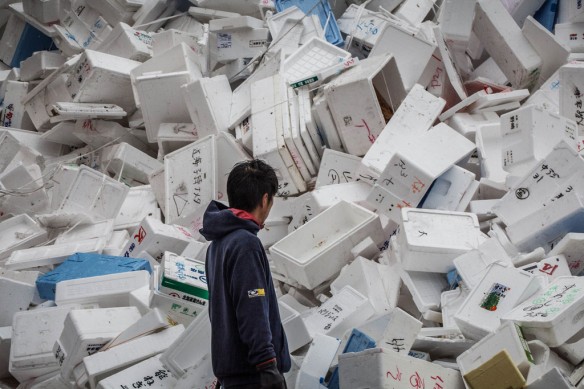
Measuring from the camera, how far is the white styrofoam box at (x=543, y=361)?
2771 millimetres

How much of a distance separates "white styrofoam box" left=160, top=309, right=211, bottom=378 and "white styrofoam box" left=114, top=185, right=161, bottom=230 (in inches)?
76.3

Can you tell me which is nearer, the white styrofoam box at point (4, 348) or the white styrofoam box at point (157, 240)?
the white styrofoam box at point (4, 348)

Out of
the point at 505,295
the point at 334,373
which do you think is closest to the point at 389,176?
the point at 505,295

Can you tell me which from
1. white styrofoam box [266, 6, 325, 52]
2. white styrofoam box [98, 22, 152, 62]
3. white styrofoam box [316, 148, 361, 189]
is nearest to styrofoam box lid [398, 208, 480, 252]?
white styrofoam box [316, 148, 361, 189]

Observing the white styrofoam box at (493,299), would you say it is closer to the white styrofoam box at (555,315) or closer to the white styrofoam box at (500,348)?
the white styrofoam box at (555,315)

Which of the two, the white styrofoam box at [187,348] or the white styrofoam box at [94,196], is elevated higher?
the white styrofoam box at [187,348]

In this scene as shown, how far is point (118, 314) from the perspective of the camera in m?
3.84

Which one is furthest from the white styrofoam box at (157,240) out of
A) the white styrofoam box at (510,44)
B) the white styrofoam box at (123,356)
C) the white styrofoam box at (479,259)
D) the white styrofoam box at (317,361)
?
the white styrofoam box at (510,44)

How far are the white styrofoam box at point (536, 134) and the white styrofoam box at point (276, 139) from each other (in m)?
1.31

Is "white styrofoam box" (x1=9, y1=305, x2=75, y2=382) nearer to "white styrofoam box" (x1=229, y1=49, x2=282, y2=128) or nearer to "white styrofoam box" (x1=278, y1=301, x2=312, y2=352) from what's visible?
"white styrofoam box" (x1=278, y1=301, x2=312, y2=352)

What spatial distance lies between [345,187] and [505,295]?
1.45 meters

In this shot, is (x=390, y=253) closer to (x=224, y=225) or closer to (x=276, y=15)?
(x=224, y=225)

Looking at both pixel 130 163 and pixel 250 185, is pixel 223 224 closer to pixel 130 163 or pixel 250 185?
pixel 250 185

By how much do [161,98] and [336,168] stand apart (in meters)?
1.57
